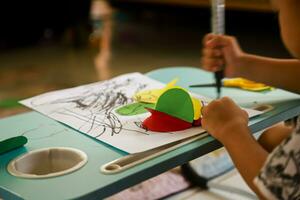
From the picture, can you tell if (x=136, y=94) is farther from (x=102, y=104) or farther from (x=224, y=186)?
(x=224, y=186)

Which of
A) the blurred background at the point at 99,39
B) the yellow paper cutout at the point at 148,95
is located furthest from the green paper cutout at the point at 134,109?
the blurred background at the point at 99,39

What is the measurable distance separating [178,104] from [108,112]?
0.39ft

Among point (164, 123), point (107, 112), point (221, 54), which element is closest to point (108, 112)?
point (107, 112)

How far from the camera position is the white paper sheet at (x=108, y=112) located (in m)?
0.66

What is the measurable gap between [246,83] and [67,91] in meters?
0.29

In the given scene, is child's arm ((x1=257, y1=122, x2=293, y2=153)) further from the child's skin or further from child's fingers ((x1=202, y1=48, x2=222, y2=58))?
child's fingers ((x1=202, y1=48, x2=222, y2=58))

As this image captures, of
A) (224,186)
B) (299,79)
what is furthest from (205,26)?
(299,79)

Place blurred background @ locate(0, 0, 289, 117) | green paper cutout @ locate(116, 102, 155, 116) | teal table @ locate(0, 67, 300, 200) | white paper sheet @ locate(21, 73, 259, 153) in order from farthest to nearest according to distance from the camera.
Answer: blurred background @ locate(0, 0, 289, 117), green paper cutout @ locate(116, 102, 155, 116), white paper sheet @ locate(21, 73, 259, 153), teal table @ locate(0, 67, 300, 200)

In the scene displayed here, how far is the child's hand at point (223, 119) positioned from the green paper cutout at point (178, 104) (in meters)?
0.02

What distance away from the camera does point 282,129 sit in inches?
31.8

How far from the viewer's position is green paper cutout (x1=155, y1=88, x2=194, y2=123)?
2.26 feet

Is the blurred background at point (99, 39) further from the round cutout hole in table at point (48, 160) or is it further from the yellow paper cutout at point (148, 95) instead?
the round cutout hole in table at point (48, 160)

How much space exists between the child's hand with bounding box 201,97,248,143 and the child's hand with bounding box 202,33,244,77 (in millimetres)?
164

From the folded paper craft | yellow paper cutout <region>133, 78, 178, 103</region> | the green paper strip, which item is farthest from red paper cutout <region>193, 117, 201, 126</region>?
the green paper strip
